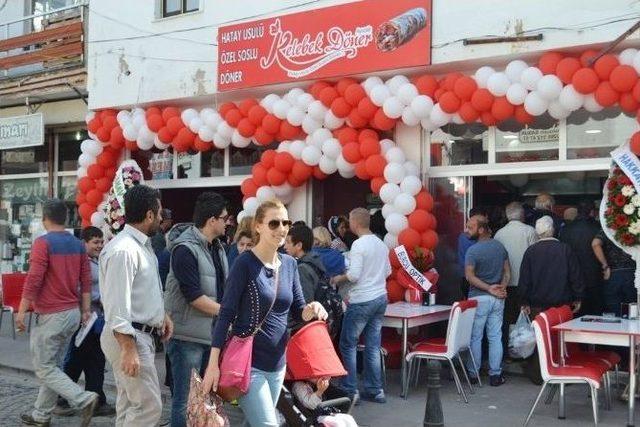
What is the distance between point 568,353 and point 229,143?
5697 millimetres

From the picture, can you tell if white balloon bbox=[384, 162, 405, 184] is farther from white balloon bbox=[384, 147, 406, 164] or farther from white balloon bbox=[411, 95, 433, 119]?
white balloon bbox=[411, 95, 433, 119]

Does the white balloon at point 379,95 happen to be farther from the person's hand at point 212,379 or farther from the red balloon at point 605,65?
the person's hand at point 212,379

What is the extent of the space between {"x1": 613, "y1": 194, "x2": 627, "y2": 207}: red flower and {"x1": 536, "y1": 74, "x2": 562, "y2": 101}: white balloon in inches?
48.6

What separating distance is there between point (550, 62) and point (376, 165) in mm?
2350

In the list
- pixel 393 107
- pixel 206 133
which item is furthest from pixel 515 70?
pixel 206 133

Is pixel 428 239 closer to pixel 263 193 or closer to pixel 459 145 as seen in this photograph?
pixel 459 145

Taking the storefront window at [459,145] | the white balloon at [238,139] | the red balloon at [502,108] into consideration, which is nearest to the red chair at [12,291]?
the white balloon at [238,139]

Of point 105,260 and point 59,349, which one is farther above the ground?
point 105,260

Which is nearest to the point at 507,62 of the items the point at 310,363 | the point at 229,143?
the point at 229,143

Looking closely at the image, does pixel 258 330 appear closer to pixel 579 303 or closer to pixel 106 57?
pixel 579 303

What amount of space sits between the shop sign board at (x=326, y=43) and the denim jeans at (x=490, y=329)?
9.58 ft

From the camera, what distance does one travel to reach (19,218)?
641 inches

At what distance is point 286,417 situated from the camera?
15.8 ft

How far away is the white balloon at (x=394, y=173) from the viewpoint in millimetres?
9352
